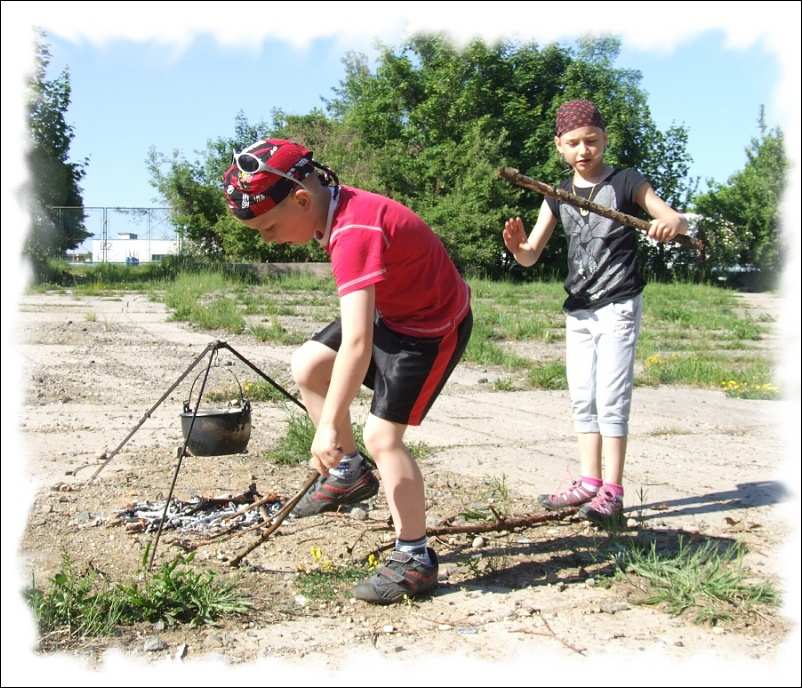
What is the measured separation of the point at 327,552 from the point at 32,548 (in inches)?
45.1

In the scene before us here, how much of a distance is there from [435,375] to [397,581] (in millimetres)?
735

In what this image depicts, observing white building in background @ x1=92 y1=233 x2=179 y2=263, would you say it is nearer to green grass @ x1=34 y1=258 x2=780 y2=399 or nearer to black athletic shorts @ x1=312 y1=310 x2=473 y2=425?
green grass @ x1=34 y1=258 x2=780 y2=399

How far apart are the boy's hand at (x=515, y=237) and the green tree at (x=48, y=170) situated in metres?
16.2

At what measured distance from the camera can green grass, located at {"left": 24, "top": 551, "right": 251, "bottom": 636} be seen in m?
2.86

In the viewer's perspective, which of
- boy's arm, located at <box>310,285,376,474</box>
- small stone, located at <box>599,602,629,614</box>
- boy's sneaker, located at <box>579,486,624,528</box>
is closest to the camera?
boy's arm, located at <box>310,285,376,474</box>

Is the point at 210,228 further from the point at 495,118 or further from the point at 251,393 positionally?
the point at 251,393

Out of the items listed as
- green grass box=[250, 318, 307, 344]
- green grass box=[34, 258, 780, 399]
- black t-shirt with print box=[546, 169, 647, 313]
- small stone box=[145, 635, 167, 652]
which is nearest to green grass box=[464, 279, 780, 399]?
green grass box=[34, 258, 780, 399]

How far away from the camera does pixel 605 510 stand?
397 cm

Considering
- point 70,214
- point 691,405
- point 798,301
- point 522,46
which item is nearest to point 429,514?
point 798,301

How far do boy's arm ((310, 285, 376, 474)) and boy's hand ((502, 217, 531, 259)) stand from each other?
1395 mm

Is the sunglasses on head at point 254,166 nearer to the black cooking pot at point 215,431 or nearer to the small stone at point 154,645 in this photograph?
the black cooking pot at point 215,431

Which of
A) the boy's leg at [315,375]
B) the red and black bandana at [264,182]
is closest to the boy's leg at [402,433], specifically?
the boy's leg at [315,375]

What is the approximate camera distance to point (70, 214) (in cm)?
2906

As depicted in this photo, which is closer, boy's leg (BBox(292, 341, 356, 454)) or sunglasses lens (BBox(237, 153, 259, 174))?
sunglasses lens (BBox(237, 153, 259, 174))
